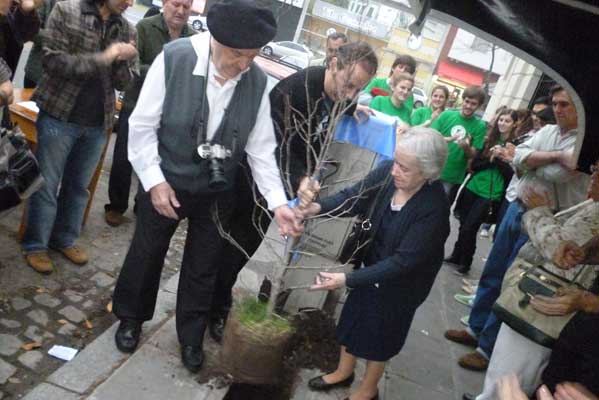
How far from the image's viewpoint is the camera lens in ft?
8.08

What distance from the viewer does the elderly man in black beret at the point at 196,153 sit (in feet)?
8.08

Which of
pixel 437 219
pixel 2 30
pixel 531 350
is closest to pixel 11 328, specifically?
pixel 2 30

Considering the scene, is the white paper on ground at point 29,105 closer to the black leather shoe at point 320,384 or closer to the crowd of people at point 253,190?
the crowd of people at point 253,190

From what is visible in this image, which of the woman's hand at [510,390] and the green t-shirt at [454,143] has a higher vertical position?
the green t-shirt at [454,143]

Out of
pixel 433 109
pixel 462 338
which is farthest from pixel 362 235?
pixel 433 109

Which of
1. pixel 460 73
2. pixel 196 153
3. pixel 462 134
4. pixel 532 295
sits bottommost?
pixel 532 295

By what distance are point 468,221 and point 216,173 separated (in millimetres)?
4165

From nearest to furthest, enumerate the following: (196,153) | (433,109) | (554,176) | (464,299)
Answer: (196,153) < (554,176) < (464,299) < (433,109)

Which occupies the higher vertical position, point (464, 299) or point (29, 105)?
point (29, 105)

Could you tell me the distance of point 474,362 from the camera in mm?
3859

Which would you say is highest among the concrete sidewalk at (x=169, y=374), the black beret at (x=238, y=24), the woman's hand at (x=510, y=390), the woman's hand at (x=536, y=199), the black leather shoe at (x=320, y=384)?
the black beret at (x=238, y=24)

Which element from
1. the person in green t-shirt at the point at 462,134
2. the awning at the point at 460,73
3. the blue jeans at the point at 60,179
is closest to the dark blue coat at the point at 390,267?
the blue jeans at the point at 60,179

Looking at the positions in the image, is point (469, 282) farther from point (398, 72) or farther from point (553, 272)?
point (553, 272)

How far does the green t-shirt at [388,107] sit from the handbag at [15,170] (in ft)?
12.3
